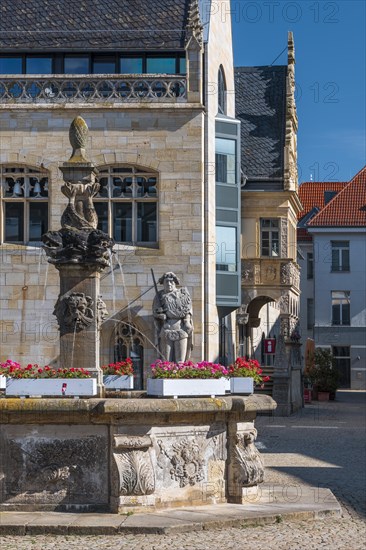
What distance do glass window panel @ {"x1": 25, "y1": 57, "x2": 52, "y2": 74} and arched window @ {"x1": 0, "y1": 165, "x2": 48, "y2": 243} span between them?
328cm

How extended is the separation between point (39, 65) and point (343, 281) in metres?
29.2

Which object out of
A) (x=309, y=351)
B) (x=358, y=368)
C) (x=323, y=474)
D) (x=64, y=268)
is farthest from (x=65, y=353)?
(x=358, y=368)

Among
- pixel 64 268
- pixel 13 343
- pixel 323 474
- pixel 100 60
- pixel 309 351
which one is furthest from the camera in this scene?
pixel 309 351

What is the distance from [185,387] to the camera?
43.5 feet

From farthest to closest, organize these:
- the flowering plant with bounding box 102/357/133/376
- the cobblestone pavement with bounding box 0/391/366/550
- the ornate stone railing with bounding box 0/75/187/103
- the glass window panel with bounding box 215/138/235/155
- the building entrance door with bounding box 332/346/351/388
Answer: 1. the building entrance door with bounding box 332/346/351/388
2. the glass window panel with bounding box 215/138/235/155
3. the ornate stone railing with bounding box 0/75/187/103
4. the flowering plant with bounding box 102/357/133/376
5. the cobblestone pavement with bounding box 0/391/366/550

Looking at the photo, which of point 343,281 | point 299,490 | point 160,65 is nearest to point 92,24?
point 160,65

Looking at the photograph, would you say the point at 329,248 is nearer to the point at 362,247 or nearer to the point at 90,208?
the point at 362,247

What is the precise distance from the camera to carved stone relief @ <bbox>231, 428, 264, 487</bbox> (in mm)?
13344

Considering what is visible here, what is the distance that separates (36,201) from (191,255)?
4012 mm

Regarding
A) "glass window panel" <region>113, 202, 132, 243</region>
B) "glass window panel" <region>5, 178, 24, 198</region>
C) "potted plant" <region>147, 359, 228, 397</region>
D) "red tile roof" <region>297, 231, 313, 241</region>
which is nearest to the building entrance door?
"red tile roof" <region>297, 231, 313, 241</region>

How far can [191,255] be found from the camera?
29.8 meters

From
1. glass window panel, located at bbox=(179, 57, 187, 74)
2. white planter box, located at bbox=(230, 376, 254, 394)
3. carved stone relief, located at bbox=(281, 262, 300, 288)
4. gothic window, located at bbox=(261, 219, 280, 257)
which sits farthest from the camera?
→ carved stone relief, located at bbox=(281, 262, 300, 288)

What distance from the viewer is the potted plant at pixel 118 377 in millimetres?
15758

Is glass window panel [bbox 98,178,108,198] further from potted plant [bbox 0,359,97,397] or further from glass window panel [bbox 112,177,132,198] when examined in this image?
potted plant [bbox 0,359,97,397]
